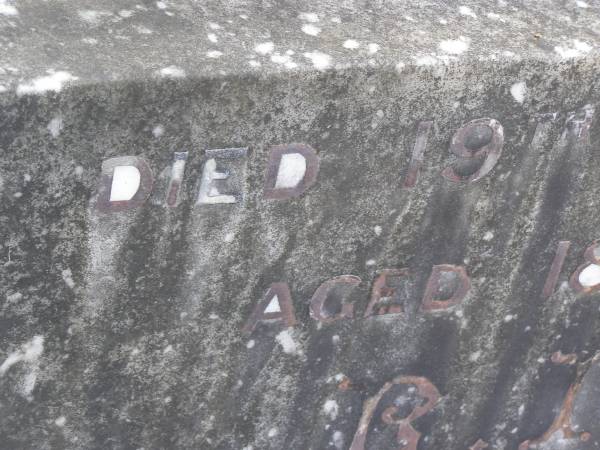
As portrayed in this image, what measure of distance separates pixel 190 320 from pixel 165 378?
13 centimetres

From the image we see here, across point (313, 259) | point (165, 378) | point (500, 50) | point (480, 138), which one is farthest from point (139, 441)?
point (500, 50)

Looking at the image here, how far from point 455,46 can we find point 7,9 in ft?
2.37

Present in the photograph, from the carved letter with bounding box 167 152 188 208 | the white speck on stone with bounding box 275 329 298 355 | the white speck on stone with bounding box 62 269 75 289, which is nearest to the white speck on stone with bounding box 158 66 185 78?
the carved letter with bounding box 167 152 188 208

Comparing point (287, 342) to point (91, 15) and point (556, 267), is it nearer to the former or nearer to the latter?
point (556, 267)

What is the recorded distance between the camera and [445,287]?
1.54 m

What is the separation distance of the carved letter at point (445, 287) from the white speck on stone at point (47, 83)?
79 cm

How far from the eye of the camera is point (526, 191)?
1461mm

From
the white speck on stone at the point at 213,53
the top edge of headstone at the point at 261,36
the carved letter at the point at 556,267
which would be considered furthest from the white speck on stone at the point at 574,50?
the white speck on stone at the point at 213,53

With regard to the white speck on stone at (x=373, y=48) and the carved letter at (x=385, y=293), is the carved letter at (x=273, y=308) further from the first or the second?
the white speck on stone at (x=373, y=48)

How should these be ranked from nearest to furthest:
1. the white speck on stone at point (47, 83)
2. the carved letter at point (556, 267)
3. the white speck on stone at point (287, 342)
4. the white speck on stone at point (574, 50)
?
the white speck on stone at point (47, 83)
the white speck on stone at point (574, 50)
the white speck on stone at point (287, 342)
the carved letter at point (556, 267)

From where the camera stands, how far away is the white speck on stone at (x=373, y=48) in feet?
4.13

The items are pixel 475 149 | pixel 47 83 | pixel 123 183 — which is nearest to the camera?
pixel 47 83

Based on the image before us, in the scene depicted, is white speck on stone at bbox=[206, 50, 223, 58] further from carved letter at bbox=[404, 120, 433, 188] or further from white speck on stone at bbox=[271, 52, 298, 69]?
carved letter at bbox=[404, 120, 433, 188]

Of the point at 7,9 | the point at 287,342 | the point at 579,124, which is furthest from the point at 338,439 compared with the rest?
the point at 7,9
